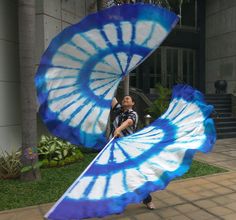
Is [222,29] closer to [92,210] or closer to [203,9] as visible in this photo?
[203,9]

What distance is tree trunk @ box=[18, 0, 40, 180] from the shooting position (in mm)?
6766

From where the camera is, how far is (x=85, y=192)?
142 inches

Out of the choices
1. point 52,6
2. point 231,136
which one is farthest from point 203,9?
point 52,6

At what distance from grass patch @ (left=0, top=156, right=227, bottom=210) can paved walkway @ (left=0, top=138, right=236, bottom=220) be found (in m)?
0.31

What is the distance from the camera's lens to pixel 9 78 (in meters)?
8.91

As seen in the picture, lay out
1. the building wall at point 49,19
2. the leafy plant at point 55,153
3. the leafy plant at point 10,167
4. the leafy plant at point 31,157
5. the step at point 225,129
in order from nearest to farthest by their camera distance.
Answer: the leafy plant at point 31,157
the leafy plant at point 10,167
the leafy plant at point 55,153
the building wall at point 49,19
the step at point 225,129

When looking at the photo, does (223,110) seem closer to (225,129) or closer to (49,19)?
(225,129)

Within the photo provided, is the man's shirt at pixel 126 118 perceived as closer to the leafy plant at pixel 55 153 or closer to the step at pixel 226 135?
the leafy plant at pixel 55 153

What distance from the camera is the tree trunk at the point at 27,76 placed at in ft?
22.2

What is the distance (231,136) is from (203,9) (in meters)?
10.1

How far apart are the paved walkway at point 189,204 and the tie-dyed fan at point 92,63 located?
52.3 inches

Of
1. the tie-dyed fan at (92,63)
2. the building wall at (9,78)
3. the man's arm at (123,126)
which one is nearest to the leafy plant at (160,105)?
the building wall at (9,78)

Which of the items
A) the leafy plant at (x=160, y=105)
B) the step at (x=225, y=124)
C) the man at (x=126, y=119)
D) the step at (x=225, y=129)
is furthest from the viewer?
the step at (x=225, y=124)

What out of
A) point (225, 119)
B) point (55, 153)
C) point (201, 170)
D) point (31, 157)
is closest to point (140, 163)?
point (31, 157)
